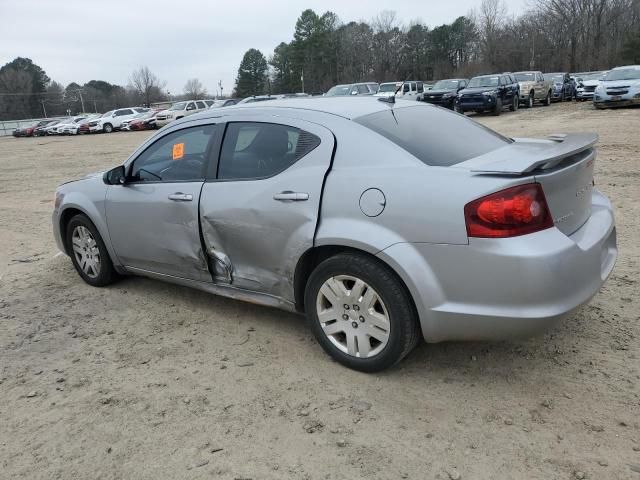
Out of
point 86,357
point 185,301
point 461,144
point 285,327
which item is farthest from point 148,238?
point 461,144

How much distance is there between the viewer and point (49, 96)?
259ft

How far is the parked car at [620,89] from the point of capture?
67.7 feet

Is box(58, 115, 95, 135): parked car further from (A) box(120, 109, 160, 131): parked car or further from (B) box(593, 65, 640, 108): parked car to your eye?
(B) box(593, 65, 640, 108): parked car

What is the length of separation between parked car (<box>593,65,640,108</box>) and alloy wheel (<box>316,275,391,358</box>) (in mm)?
21746

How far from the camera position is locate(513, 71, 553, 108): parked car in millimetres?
26969

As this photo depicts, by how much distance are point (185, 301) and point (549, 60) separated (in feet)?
216

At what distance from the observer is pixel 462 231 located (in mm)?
2719

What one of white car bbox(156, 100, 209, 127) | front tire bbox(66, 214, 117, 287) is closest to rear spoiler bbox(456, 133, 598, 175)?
front tire bbox(66, 214, 117, 287)

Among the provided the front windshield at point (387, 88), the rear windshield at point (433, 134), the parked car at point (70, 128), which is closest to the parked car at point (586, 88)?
the front windshield at point (387, 88)

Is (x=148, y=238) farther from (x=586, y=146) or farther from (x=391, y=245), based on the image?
(x=586, y=146)

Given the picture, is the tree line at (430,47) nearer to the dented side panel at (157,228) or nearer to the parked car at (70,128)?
the parked car at (70,128)

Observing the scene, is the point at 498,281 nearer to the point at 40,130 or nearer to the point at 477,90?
the point at 477,90

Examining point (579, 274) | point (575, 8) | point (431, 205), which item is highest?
point (575, 8)

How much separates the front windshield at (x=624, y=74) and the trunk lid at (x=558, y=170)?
21427mm
